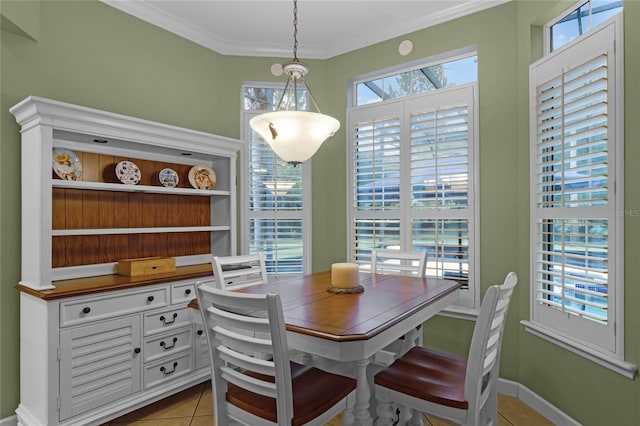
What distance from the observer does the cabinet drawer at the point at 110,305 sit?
6.97 feet

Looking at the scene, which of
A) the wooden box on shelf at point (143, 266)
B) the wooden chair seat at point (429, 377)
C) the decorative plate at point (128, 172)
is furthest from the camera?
the decorative plate at point (128, 172)

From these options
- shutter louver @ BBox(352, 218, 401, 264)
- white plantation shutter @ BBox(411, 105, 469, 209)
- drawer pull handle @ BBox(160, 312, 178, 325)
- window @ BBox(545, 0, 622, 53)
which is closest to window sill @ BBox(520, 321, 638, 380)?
white plantation shutter @ BBox(411, 105, 469, 209)

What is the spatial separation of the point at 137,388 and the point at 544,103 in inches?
126

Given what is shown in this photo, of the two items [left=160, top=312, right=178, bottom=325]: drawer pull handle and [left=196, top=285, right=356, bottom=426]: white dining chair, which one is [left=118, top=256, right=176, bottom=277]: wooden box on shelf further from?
[left=196, top=285, right=356, bottom=426]: white dining chair

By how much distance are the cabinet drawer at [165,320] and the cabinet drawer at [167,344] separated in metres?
0.04

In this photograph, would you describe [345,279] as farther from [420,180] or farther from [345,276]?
[420,180]

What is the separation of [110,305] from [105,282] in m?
0.17

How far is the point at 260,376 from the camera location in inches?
71.5

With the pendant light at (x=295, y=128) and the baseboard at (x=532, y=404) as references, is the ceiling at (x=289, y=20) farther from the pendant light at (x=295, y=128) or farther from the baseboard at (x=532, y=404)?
the baseboard at (x=532, y=404)

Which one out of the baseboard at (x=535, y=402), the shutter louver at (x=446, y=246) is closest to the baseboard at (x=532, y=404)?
the baseboard at (x=535, y=402)

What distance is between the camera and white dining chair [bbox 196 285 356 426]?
1.37m

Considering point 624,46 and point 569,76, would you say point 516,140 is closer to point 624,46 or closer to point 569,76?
point 569,76

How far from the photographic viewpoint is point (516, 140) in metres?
2.69

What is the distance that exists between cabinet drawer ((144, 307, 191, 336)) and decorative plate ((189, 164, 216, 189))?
41.2 inches
